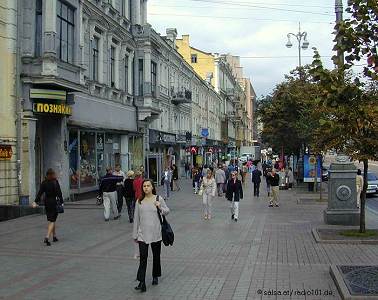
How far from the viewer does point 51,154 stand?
22906 mm

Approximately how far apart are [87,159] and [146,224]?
18909 millimetres

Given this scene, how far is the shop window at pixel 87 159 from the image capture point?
25750 mm

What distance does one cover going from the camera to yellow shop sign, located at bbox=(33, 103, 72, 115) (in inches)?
789

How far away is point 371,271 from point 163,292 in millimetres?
3352

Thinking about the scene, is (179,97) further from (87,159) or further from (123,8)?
(87,159)

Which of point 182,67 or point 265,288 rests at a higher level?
point 182,67

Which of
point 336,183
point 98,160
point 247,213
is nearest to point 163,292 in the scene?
point 336,183

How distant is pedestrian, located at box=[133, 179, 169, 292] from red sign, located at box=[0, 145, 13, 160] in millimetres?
11416

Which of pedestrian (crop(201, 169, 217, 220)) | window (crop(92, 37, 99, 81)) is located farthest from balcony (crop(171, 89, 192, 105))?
pedestrian (crop(201, 169, 217, 220))

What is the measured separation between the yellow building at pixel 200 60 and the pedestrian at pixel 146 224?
69641 mm

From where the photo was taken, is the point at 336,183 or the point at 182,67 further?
the point at 182,67

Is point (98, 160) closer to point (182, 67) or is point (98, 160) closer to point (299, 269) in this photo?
point (299, 269)

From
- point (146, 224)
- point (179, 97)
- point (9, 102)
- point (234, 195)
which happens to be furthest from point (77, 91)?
point (179, 97)

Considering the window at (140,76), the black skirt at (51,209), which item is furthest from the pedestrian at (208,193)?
the window at (140,76)
